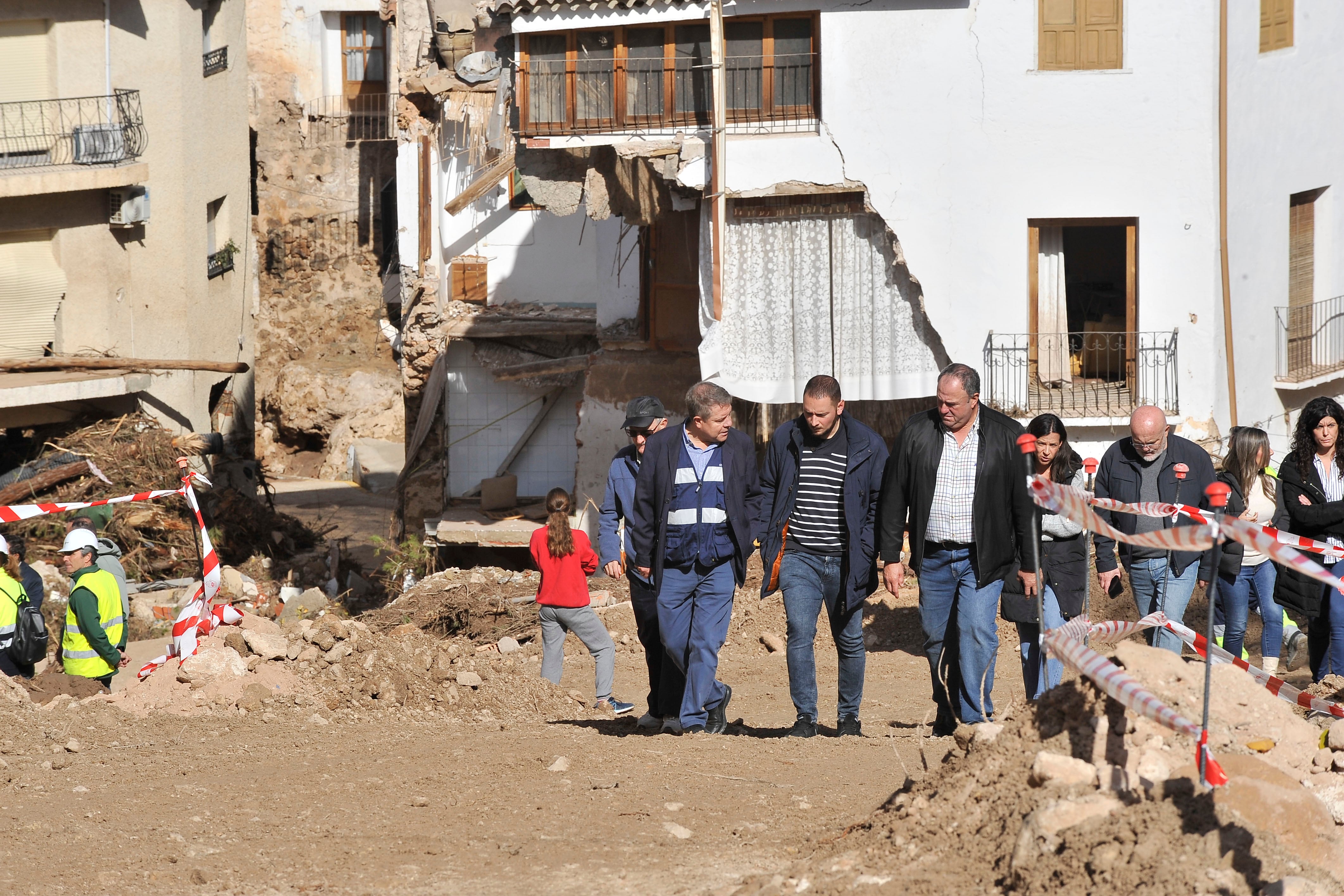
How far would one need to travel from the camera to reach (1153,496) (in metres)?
7.07

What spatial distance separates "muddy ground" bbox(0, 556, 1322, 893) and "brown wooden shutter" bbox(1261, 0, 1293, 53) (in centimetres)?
985

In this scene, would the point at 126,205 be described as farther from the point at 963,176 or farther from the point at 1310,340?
A: the point at 1310,340

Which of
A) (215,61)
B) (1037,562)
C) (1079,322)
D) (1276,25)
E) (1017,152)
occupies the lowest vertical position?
(1037,562)

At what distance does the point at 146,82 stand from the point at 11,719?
1427 cm

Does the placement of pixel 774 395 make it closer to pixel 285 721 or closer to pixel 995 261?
pixel 995 261

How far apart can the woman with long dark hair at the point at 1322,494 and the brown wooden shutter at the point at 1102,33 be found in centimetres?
654

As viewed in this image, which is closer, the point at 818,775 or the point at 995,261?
the point at 818,775

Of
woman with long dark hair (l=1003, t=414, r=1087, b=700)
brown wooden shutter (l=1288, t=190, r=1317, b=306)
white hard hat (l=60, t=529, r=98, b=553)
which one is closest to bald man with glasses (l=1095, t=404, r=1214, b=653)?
woman with long dark hair (l=1003, t=414, r=1087, b=700)

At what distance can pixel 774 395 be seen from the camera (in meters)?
13.5

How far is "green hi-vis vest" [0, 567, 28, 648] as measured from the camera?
8.23 m

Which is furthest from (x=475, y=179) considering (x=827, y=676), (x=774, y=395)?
(x=827, y=676)

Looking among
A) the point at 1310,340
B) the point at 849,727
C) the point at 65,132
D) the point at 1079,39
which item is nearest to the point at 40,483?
the point at 65,132

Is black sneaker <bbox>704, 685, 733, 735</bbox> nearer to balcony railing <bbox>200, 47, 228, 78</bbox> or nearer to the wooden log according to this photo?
the wooden log

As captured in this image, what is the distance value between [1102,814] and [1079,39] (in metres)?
10.8
